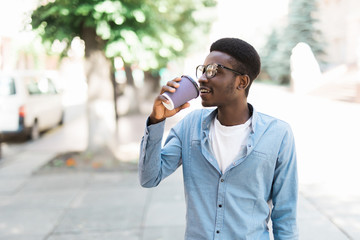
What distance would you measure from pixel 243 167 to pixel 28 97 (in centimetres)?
956

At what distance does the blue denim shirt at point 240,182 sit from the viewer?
6.12 feet

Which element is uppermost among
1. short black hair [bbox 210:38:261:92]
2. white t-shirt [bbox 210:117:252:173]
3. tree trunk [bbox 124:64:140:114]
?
short black hair [bbox 210:38:261:92]

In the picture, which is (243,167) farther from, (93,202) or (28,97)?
(28,97)

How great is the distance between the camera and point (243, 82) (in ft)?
6.30

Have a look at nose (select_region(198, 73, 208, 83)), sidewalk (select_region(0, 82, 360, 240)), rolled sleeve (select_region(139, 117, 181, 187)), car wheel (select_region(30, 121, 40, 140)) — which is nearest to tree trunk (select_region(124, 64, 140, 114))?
car wheel (select_region(30, 121, 40, 140))

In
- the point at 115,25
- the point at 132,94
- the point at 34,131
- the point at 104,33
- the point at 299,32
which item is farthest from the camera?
the point at 299,32

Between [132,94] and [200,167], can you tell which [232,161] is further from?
[132,94]

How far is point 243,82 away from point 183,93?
366 millimetres

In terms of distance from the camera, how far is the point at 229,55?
185cm

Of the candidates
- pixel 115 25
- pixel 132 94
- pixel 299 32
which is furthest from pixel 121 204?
pixel 299 32

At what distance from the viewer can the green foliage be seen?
660cm

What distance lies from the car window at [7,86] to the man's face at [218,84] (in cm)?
928

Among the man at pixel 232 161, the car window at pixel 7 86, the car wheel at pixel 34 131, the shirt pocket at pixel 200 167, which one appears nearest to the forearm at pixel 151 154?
the man at pixel 232 161

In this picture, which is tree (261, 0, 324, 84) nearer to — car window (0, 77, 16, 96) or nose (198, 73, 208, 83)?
car window (0, 77, 16, 96)
